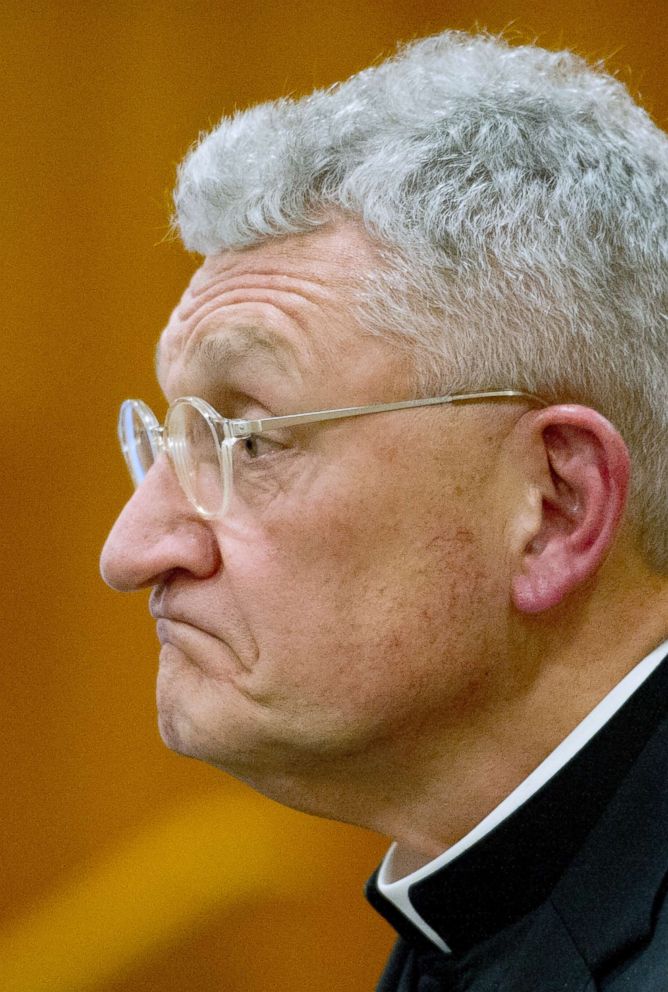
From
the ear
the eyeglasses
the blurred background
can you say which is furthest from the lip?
the blurred background

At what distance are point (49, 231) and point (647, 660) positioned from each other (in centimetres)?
161

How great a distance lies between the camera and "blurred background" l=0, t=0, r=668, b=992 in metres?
2.41

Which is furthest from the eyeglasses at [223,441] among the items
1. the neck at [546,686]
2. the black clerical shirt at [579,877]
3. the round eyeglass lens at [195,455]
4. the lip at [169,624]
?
the black clerical shirt at [579,877]

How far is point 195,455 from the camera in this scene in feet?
4.55

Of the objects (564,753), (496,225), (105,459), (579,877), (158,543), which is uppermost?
(105,459)

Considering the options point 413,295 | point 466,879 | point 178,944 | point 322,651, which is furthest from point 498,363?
point 178,944

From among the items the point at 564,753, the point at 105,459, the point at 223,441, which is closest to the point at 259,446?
the point at 223,441

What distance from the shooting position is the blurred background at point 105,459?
7.91ft

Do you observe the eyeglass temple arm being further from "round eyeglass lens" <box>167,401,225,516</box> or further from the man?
"round eyeglass lens" <box>167,401,225,516</box>

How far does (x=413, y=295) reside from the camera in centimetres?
127

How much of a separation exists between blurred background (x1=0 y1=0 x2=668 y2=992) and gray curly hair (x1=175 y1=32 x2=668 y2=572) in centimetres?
110

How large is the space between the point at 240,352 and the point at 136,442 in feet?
1.18

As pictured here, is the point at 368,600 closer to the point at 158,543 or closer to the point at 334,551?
the point at 334,551

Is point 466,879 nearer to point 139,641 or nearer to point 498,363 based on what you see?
point 498,363
